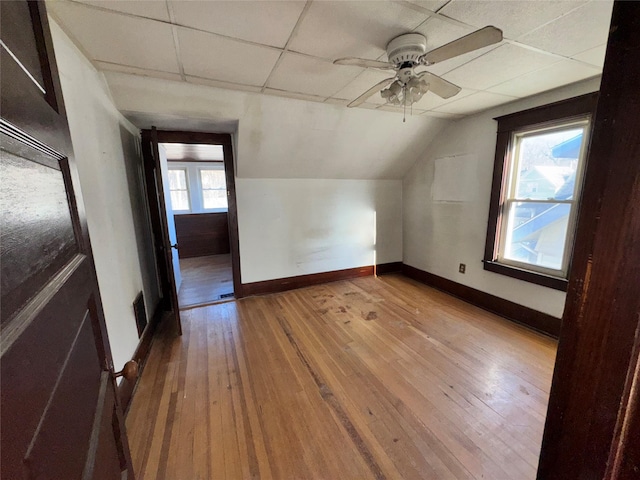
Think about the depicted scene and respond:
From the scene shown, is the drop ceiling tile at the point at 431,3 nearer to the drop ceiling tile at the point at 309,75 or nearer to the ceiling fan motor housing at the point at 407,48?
the ceiling fan motor housing at the point at 407,48

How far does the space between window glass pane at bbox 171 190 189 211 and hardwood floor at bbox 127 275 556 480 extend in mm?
3917

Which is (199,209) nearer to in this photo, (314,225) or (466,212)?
(314,225)

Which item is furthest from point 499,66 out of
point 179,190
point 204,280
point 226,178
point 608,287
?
point 179,190

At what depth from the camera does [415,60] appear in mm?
1554

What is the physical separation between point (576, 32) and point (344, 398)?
265cm

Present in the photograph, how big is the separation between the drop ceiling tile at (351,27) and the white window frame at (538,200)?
6.18 feet

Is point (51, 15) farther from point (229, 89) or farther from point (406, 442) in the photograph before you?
point (406, 442)

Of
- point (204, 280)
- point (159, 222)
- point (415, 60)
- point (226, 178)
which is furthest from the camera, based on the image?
point (204, 280)

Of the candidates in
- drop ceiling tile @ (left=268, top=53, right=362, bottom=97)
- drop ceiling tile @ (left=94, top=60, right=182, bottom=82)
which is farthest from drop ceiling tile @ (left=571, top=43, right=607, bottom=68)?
drop ceiling tile @ (left=94, top=60, right=182, bottom=82)

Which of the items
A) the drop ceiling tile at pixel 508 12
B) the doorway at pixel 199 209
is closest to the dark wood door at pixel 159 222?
the doorway at pixel 199 209

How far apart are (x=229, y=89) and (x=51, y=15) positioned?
3.69ft

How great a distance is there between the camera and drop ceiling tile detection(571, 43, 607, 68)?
1.65m

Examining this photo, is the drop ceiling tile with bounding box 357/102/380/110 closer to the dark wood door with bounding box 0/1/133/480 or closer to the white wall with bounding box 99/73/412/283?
the white wall with bounding box 99/73/412/283

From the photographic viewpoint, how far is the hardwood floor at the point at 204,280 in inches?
139
